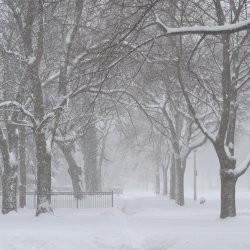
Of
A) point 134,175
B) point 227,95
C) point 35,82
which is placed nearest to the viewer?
point 227,95

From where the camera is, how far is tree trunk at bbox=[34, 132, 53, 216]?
19.1 meters

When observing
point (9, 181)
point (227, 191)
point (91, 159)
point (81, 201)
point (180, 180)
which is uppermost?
point (91, 159)

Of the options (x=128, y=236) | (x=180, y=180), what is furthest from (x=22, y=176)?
(x=128, y=236)

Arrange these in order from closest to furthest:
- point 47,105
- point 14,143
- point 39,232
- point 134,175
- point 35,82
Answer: point 39,232
point 35,82
point 14,143
point 47,105
point 134,175

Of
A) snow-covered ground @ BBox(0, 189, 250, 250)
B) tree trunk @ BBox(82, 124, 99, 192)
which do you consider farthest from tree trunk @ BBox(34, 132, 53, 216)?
tree trunk @ BBox(82, 124, 99, 192)

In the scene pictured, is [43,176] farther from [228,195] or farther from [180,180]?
[180,180]

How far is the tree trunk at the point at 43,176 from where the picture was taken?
19.1m

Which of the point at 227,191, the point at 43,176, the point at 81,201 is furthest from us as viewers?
the point at 81,201

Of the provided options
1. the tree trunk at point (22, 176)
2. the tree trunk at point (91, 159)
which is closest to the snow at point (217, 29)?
the tree trunk at point (22, 176)

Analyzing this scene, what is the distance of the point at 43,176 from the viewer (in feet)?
63.3

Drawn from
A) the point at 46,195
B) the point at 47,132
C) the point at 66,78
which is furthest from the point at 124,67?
the point at 46,195

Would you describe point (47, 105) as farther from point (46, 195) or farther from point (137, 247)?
point (137, 247)

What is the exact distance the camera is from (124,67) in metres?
17.5

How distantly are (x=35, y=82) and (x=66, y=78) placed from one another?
1210 mm
